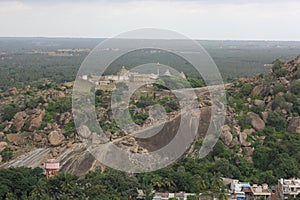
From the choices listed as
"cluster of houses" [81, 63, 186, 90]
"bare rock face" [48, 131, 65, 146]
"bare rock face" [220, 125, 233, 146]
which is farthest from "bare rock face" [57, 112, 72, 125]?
"bare rock face" [220, 125, 233, 146]

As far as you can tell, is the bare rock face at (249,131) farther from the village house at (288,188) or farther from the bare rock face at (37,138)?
the bare rock face at (37,138)

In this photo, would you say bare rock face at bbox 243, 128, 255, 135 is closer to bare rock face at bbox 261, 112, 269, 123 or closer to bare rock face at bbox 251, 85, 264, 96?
bare rock face at bbox 261, 112, 269, 123

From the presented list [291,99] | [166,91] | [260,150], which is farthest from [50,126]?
[291,99]

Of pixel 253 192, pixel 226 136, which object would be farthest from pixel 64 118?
pixel 253 192

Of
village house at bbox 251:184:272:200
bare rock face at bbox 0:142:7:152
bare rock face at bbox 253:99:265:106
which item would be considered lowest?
village house at bbox 251:184:272:200

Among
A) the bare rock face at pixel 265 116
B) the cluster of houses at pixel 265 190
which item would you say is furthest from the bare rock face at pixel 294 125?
the cluster of houses at pixel 265 190

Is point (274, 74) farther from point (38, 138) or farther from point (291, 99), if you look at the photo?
point (38, 138)

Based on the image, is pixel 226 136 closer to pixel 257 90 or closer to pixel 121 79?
pixel 257 90
